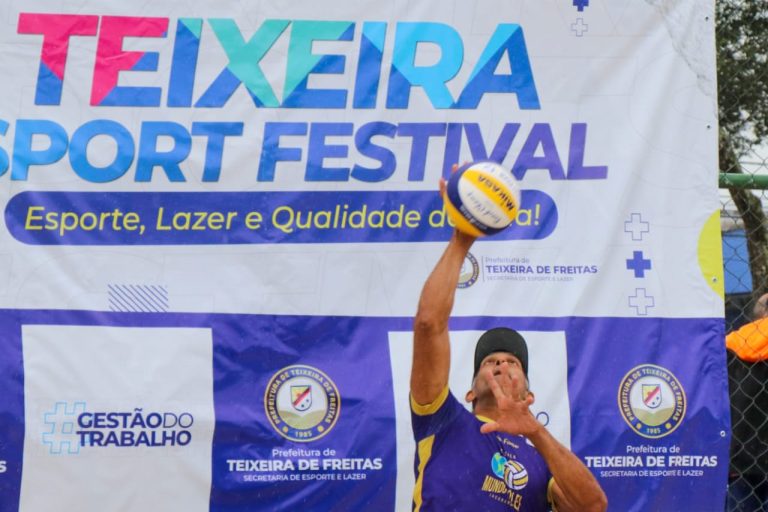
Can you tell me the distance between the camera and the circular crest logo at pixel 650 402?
4.52 m

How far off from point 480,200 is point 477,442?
89cm

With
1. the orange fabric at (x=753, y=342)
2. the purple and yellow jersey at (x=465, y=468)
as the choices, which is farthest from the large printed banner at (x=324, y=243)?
the purple and yellow jersey at (x=465, y=468)

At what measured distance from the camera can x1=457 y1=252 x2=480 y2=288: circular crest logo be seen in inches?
179

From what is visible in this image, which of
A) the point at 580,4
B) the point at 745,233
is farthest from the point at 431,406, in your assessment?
the point at 745,233

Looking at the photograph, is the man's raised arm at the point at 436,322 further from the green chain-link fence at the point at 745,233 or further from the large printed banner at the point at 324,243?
the green chain-link fence at the point at 745,233

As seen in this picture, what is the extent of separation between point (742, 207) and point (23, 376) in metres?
3.66

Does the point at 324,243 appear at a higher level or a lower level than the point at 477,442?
higher

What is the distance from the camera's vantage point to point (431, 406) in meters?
3.60

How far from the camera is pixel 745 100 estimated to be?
803 cm

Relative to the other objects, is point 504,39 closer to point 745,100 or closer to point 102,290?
point 102,290

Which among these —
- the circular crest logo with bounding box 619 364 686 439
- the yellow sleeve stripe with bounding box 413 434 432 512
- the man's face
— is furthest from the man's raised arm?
the circular crest logo with bounding box 619 364 686 439

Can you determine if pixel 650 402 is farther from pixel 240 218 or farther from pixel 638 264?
pixel 240 218

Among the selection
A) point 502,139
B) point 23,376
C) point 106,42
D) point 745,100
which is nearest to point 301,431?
point 23,376

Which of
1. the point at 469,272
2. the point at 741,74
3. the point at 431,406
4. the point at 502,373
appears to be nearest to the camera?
the point at 431,406
